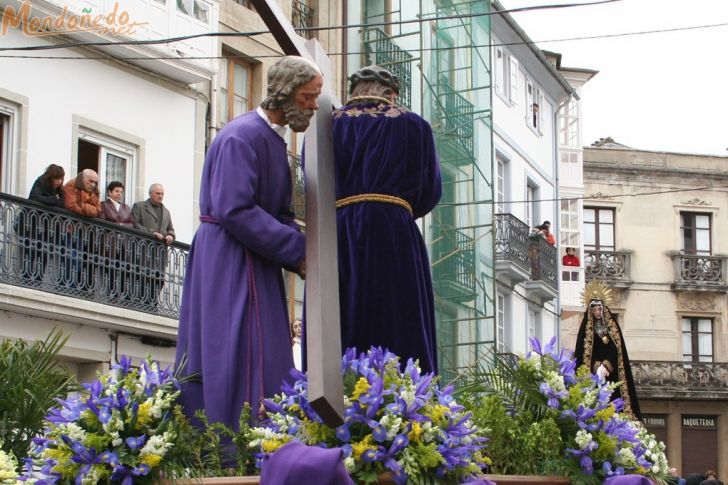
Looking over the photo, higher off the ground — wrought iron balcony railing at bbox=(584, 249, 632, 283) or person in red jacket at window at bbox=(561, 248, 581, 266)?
wrought iron balcony railing at bbox=(584, 249, 632, 283)

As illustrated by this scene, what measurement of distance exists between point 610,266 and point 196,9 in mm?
30383

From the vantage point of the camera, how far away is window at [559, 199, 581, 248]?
142 feet

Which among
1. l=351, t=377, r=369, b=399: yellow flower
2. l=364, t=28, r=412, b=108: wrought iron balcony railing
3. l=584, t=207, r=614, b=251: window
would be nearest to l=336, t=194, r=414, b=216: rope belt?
l=351, t=377, r=369, b=399: yellow flower

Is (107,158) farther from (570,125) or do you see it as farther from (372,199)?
(570,125)

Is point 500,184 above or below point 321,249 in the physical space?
above

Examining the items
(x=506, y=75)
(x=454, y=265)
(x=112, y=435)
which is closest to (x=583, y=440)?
(x=112, y=435)

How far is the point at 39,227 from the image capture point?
17922mm

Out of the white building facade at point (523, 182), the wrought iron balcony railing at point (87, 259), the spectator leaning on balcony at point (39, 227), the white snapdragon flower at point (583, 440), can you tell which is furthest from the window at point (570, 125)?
the white snapdragon flower at point (583, 440)

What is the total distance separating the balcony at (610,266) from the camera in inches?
1965

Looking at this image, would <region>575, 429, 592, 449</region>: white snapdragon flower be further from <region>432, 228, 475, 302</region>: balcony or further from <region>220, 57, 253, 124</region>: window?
<region>432, 228, 475, 302</region>: balcony

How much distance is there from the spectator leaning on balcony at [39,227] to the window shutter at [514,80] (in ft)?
68.6

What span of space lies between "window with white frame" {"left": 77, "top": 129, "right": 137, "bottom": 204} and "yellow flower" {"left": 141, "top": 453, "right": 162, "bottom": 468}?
49.9 ft

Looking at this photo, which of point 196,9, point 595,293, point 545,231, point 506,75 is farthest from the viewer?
point 545,231

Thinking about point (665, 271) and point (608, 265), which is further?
point (665, 271)
